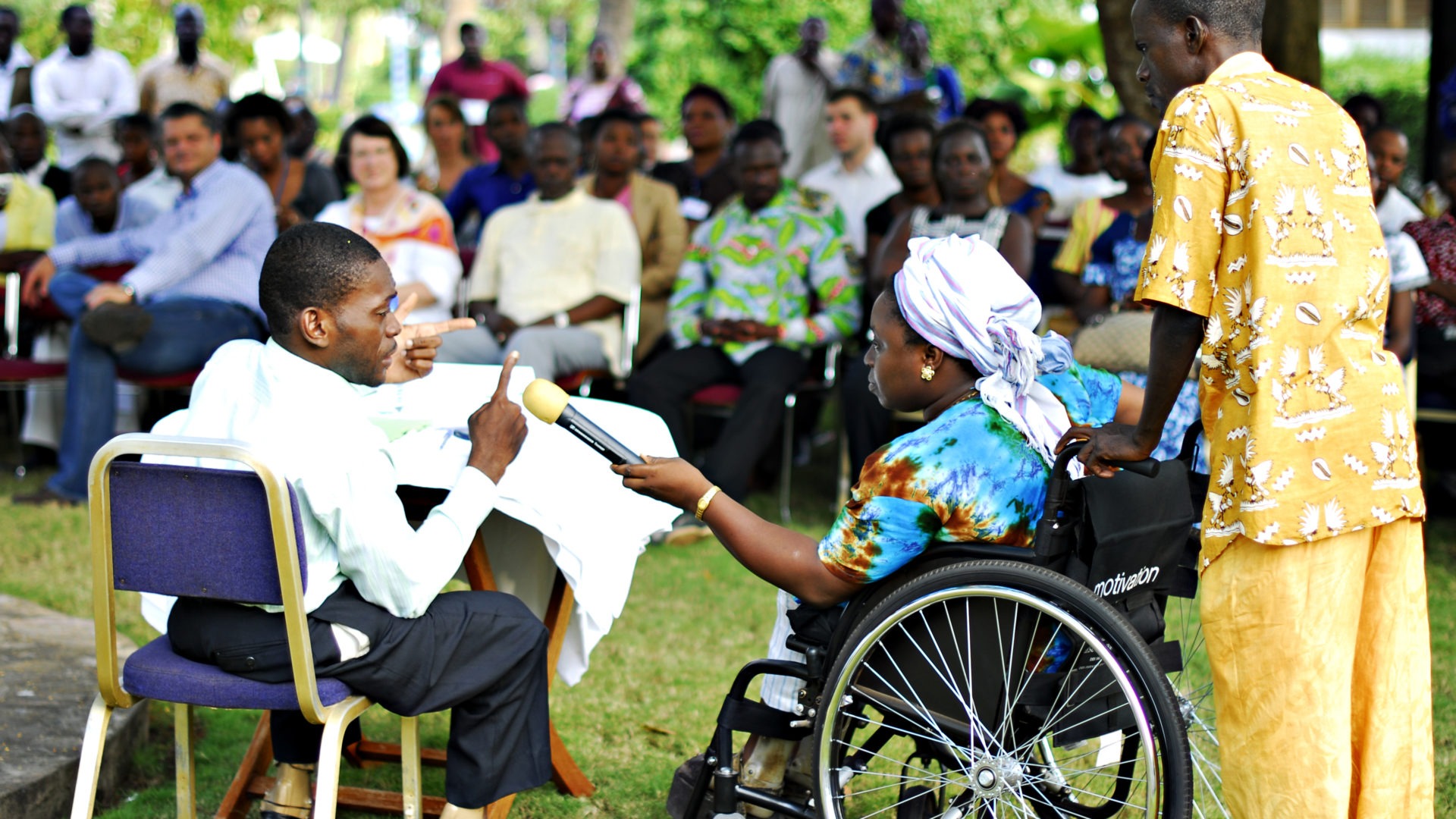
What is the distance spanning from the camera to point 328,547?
259cm

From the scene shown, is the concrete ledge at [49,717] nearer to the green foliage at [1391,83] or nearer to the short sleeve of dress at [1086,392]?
the short sleeve of dress at [1086,392]

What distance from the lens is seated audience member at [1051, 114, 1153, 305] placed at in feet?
20.3

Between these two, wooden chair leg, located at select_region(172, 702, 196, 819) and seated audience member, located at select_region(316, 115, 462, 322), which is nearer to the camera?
wooden chair leg, located at select_region(172, 702, 196, 819)

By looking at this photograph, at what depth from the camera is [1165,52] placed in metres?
2.41

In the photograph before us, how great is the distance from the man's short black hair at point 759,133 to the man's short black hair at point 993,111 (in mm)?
1181

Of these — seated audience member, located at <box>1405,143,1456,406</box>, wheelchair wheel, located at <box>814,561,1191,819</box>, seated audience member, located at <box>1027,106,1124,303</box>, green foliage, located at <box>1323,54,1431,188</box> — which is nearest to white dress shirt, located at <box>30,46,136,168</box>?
seated audience member, located at <box>1027,106,1124,303</box>

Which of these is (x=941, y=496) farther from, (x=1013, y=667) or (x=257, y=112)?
(x=257, y=112)

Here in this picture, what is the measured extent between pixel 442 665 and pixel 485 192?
5670 mm

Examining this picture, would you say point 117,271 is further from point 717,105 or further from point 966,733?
point 966,733

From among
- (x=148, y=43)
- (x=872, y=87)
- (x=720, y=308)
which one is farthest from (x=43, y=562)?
(x=148, y=43)

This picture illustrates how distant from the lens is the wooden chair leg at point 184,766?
9.04ft

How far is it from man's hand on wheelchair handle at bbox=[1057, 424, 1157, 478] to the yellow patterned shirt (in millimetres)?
165

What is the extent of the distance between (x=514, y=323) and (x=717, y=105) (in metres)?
2.49

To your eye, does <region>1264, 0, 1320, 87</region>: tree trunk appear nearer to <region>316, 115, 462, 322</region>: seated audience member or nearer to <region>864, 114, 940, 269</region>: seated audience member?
<region>864, 114, 940, 269</region>: seated audience member
